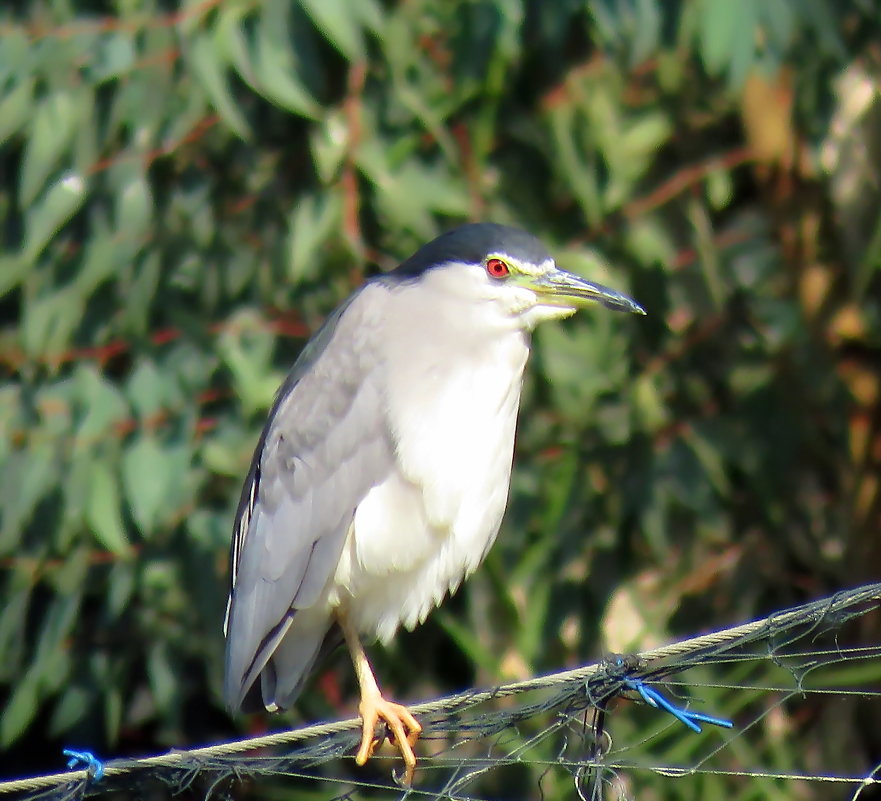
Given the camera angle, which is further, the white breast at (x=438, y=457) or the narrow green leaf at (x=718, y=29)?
the narrow green leaf at (x=718, y=29)

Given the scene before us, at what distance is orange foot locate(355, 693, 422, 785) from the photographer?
2.52 meters

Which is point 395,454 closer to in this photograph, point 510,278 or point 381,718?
point 510,278

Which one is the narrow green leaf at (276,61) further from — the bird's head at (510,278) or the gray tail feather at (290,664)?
the gray tail feather at (290,664)

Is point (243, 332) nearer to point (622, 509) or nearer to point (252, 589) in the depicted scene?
point (252, 589)

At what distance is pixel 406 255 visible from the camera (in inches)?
123

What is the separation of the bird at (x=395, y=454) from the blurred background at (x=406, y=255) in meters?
0.35

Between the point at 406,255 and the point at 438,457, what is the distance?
797 millimetres

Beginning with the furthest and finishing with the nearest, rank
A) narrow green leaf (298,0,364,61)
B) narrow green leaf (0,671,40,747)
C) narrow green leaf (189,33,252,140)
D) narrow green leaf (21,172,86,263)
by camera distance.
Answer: narrow green leaf (0,671,40,747), narrow green leaf (21,172,86,263), narrow green leaf (189,33,252,140), narrow green leaf (298,0,364,61)

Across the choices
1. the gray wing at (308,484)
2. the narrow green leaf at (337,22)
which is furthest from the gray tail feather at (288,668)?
the narrow green leaf at (337,22)

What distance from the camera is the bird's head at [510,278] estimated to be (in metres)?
2.57

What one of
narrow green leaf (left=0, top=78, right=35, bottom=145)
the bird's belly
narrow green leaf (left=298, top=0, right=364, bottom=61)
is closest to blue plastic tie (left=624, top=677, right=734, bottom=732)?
the bird's belly

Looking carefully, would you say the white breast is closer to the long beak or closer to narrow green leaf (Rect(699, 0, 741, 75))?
the long beak

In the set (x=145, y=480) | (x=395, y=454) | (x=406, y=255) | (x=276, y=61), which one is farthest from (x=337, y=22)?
A: (x=145, y=480)

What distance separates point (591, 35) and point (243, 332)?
3.42ft
